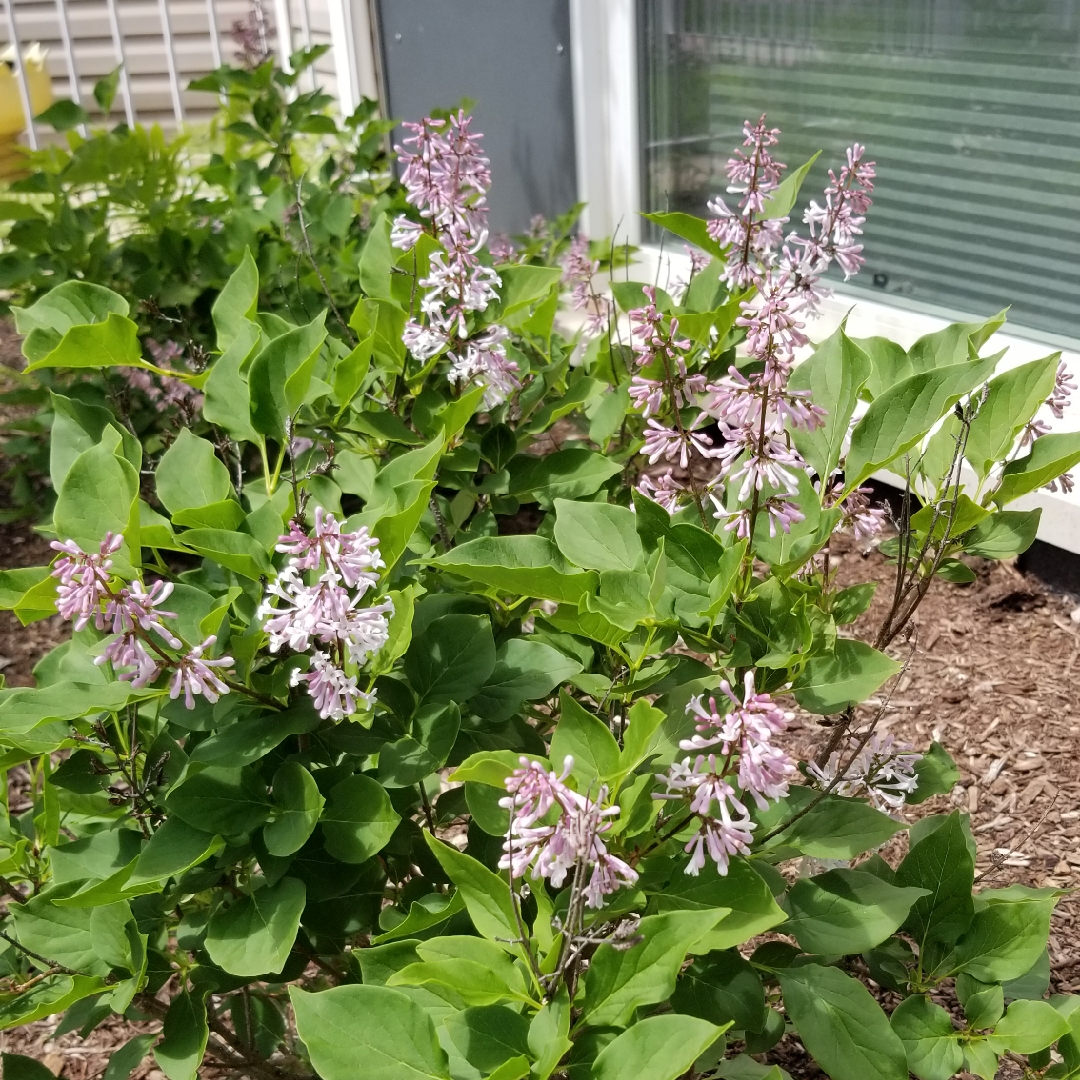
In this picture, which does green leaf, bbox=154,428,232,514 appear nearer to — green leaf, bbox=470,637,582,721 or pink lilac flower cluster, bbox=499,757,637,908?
green leaf, bbox=470,637,582,721

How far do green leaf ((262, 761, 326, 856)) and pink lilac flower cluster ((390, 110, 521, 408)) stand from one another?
0.58m

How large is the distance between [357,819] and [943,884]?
25.8 inches

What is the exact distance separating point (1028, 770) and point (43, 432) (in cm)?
307

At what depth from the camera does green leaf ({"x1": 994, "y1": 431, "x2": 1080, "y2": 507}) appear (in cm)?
114

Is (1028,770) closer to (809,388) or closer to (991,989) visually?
(991,989)

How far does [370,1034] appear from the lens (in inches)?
35.3

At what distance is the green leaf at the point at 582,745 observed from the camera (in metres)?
1.01

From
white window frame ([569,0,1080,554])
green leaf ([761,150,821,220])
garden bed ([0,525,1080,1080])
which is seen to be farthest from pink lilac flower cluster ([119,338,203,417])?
green leaf ([761,150,821,220])

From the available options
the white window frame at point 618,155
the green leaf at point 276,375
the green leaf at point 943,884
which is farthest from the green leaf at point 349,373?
the white window frame at point 618,155

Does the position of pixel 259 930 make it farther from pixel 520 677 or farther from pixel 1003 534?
pixel 1003 534

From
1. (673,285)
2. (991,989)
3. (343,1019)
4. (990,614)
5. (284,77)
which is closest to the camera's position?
(343,1019)

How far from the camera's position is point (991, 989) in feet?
3.91

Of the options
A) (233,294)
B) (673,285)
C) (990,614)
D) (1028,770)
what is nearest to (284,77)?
(673,285)

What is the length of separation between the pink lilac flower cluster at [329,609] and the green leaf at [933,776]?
768 mm
